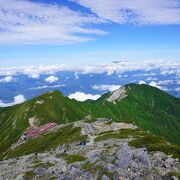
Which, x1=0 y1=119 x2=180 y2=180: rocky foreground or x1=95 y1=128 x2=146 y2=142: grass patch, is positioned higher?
x1=0 y1=119 x2=180 y2=180: rocky foreground

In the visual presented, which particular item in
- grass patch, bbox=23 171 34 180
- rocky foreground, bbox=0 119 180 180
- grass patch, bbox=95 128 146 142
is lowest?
grass patch, bbox=95 128 146 142

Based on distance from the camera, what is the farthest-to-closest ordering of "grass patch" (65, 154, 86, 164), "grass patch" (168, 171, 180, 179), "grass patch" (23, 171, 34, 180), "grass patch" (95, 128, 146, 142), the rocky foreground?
"grass patch" (95, 128, 146, 142) → "grass patch" (65, 154, 86, 164) → "grass patch" (23, 171, 34, 180) → the rocky foreground → "grass patch" (168, 171, 180, 179)

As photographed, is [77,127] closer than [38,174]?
No

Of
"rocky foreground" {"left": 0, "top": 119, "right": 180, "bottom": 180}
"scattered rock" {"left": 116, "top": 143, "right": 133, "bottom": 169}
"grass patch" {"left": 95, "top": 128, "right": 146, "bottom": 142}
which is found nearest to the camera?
"rocky foreground" {"left": 0, "top": 119, "right": 180, "bottom": 180}

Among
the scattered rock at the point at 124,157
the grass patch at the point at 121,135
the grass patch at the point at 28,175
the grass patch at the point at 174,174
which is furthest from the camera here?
the grass patch at the point at 121,135

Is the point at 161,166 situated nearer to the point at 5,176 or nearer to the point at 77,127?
the point at 5,176

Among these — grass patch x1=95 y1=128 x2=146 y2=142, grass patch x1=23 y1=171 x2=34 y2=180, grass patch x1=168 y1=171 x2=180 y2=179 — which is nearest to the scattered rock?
grass patch x1=168 y1=171 x2=180 y2=179

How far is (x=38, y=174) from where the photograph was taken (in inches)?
3287

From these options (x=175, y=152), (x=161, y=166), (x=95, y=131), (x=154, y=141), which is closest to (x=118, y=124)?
(x=95, y=131)

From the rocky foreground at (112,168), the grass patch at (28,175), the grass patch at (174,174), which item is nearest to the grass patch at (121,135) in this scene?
the rocky foreground at (112,168)

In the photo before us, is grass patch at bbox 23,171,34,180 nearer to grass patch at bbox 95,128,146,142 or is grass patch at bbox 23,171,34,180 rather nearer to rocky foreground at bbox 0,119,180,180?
rocky foreground at bbox 0,119,180,180

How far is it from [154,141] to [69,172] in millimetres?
47663

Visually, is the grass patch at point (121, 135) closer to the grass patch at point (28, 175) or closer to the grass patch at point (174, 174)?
the grass patch at point (28, 175)

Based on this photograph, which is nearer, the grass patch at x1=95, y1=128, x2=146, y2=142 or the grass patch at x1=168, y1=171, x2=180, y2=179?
the grass patch at x1=168, y1=171, x2=180, y2=179
